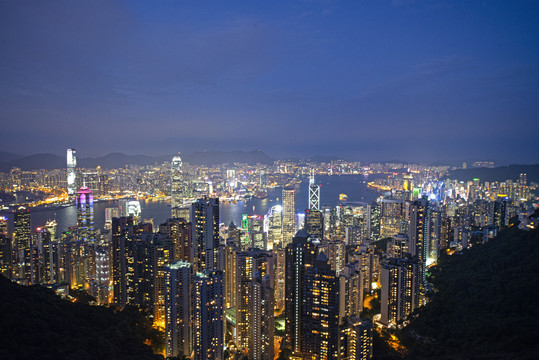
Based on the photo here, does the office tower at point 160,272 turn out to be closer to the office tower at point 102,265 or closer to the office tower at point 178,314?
the office tower at point 178,314

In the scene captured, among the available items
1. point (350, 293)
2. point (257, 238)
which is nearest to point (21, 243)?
point (257, 238)

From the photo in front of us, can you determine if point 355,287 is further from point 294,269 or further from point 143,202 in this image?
point 143,202

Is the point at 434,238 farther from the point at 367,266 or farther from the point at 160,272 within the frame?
the point at 160,272

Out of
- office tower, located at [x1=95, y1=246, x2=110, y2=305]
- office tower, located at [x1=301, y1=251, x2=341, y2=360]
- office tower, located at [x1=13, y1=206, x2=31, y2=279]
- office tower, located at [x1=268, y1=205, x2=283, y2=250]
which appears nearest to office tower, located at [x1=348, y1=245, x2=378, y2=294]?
office tower, located at [x1=301, y1=251, x2=341, y2=360]

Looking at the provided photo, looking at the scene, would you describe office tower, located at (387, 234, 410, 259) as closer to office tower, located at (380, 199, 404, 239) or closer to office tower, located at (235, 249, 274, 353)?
office tower, located at (235, 249, 274, 353)

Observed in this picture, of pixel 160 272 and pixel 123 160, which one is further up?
pixel 123 160

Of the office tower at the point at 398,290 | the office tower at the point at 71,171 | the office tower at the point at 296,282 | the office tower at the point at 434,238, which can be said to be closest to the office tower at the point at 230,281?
the office tower at the point at 296,282
